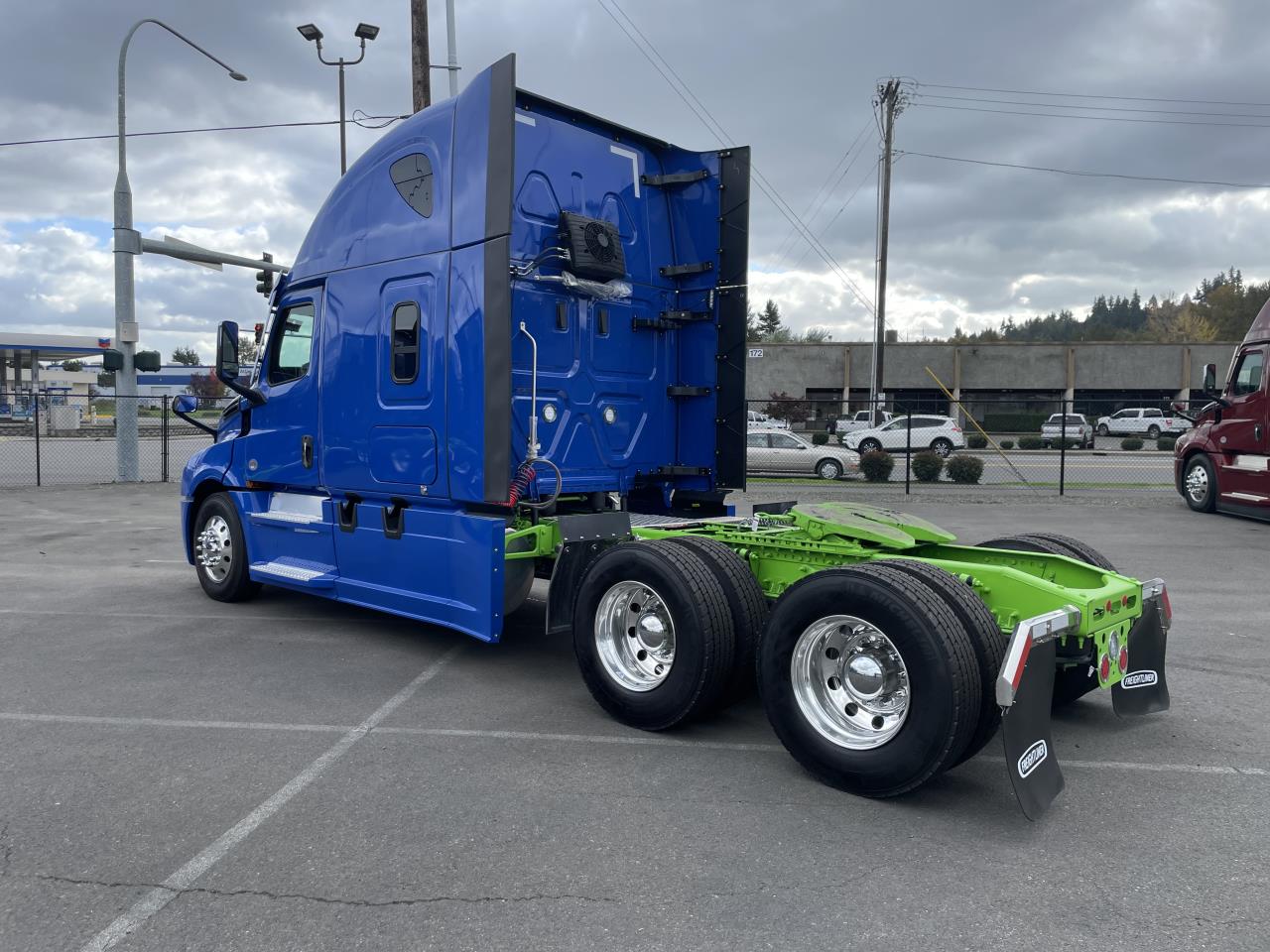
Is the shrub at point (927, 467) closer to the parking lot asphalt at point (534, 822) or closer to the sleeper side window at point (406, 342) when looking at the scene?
the parking lot asphalt at point (534, 822)

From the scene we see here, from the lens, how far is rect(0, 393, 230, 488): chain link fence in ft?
67.4

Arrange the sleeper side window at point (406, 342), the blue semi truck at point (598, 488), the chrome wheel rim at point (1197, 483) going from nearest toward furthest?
the blue semi truck at point (598, 488), the sleeper side window at point (406, 342), the chrome wheel rim at point (1197, 483)

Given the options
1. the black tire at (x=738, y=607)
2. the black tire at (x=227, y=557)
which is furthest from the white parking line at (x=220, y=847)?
the black tire at (x=227, y=557)

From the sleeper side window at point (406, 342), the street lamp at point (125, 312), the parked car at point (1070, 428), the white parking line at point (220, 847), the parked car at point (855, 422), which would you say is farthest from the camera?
the parked car at point (1070, 428)

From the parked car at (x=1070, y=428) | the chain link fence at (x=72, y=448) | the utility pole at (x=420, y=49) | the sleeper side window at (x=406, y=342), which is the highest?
the utility pole at (x=420, y=49)

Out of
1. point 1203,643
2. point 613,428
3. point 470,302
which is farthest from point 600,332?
point 1203,643

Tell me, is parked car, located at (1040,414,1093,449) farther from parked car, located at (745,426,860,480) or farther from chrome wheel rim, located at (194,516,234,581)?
chrome wheel rim, located at (194,516,234,581)

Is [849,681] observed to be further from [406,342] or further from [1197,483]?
[1197,483]

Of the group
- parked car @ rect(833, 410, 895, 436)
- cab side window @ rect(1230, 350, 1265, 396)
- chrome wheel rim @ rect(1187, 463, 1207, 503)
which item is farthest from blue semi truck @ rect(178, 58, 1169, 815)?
parked car @ rect(833, 410, 895, 436)

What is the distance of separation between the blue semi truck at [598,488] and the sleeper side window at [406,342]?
0.07 feet

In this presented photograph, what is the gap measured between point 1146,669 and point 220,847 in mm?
4201

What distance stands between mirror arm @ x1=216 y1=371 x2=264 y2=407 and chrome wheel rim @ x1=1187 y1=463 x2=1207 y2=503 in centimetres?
1364

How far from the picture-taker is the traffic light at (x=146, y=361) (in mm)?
19547

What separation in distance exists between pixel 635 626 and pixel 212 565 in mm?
4682
